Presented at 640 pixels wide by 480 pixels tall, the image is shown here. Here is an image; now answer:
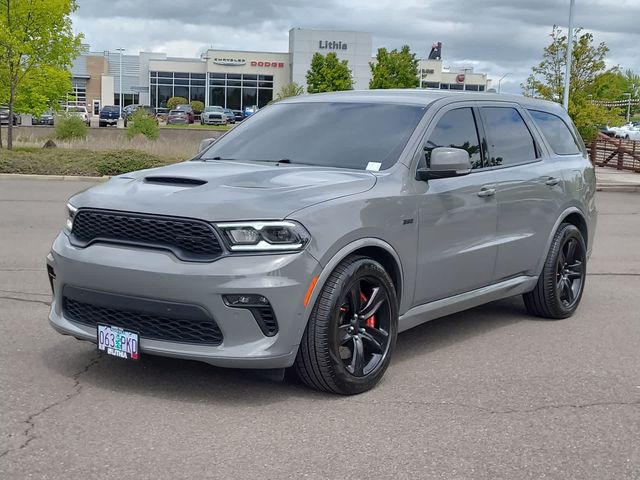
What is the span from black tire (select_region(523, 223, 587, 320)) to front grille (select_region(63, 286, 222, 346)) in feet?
11.5

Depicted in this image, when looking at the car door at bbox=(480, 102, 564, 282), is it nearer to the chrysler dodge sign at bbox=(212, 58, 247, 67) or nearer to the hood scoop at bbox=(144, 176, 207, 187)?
the hood scoop at bbox=(144, 176, 207, 187)

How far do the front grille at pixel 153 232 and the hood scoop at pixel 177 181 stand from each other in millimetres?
415

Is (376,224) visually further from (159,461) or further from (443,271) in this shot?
(159,461)

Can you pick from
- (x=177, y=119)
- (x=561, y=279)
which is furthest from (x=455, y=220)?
(x=177, y=119)

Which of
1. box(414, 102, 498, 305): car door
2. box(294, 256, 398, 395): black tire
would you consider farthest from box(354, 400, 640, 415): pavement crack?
box(414, 102, 498, 305): car door

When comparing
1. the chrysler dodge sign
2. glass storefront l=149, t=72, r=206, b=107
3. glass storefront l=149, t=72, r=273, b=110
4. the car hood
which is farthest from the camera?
glass storefront l=149, t=72, r=206, b=107

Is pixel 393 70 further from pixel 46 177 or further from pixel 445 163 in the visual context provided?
pixel 445 163

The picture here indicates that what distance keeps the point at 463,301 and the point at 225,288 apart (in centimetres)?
225

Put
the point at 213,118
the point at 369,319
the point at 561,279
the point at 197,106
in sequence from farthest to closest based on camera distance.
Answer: the point at 197,106 < the point at 213,118 < the point at 561,279 < the point at 369,319

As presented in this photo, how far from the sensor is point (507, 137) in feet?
23.1

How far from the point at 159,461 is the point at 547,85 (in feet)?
100

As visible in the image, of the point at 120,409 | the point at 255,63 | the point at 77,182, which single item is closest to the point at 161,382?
the point at 120,409

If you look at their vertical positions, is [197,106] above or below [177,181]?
above

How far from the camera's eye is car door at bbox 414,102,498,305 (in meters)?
5.81
